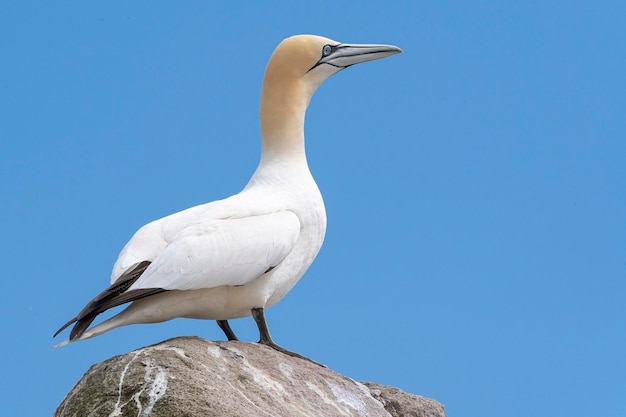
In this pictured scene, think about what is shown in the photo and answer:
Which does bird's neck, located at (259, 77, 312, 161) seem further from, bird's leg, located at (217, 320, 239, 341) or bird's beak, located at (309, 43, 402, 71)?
bird's leg, located at (217, 320, 239, 341)

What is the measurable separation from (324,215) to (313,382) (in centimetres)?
146

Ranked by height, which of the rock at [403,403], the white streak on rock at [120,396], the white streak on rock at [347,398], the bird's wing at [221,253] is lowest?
the white streak on rock at [120,396]

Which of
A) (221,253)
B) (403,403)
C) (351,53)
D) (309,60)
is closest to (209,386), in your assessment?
(221,253)

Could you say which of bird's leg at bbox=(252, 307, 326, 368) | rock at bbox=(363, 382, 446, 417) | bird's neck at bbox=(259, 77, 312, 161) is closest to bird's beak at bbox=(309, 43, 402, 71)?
bird's neck at bbox=(259, 77, 312, 161)

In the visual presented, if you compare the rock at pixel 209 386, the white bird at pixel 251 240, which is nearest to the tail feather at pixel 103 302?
the white bird at pixel 251 240

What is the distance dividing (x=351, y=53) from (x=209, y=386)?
3.58 m

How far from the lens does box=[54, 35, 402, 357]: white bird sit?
750 cm

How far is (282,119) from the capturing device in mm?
8836

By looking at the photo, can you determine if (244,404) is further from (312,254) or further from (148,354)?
(312,254)

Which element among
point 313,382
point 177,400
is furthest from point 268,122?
point 177,400

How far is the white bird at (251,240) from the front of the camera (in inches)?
295

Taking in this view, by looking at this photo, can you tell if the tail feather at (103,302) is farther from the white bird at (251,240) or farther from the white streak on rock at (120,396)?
the white streak on rock at (120,396)

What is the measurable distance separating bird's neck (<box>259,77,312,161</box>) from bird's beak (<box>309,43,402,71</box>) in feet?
1.17

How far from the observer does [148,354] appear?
7156 mm
